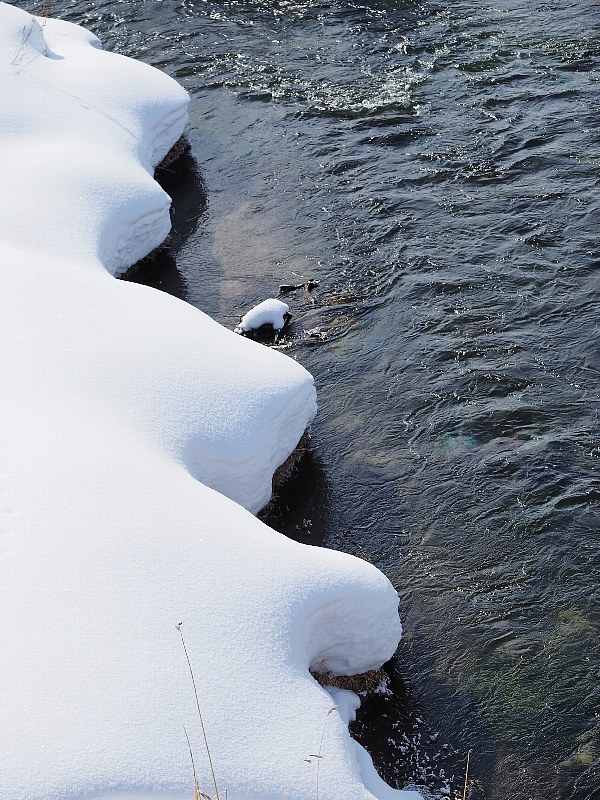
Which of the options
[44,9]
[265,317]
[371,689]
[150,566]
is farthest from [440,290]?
[44,9]

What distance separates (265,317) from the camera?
976 centimetres

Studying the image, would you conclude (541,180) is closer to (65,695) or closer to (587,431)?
(587,431)

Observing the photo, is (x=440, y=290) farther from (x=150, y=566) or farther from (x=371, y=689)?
(x=150, y=566)

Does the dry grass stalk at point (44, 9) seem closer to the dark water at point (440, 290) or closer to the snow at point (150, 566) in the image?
the dark water at point (440, 290)

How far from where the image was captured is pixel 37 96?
1163cm

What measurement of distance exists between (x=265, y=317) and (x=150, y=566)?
4.78 meters

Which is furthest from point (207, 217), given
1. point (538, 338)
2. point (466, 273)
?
point (538, 338)

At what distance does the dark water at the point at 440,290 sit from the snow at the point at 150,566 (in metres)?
0.82

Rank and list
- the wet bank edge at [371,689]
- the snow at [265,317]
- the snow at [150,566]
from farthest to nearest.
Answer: the snow at [265,317]
the wet bank edge at [371,689]
the snow at [150,566]

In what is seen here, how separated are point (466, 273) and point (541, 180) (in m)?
2.14

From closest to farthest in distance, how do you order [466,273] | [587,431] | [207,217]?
[587,431] → [466,273] → [207,217]

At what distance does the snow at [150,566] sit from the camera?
4555 mm

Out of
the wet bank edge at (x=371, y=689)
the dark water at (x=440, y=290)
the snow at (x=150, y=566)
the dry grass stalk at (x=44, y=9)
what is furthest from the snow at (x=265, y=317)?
the dry grass stalk at (x=44, y=9)

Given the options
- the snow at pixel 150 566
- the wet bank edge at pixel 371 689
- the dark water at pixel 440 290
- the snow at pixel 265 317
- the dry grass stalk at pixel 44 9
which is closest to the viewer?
the snow at pixel 150 566
